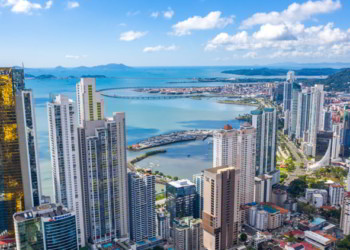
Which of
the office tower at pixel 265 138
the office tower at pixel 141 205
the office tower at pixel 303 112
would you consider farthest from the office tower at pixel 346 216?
the office tower at pixel 303 112

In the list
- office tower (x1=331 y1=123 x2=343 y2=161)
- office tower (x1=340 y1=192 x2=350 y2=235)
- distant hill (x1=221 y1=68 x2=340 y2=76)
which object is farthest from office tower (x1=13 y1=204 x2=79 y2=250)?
distant hill (x1=221 y1=68 x2=340 y2=76)

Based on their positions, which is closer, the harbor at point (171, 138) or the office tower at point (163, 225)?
the office tower at point (163, 225)

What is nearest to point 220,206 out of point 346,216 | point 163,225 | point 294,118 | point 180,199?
point 180,199

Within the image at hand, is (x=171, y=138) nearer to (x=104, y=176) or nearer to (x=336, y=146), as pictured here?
(x=336, y=146)

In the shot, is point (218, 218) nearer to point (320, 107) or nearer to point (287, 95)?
point (320, 107)

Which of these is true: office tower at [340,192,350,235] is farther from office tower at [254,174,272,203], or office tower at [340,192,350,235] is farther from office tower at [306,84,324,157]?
office tower at [306,84,324,157]

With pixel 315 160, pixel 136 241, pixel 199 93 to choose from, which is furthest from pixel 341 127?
pixel 199 93

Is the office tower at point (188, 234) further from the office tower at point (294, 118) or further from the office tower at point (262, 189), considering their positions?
the office tower at point (294, 118)
